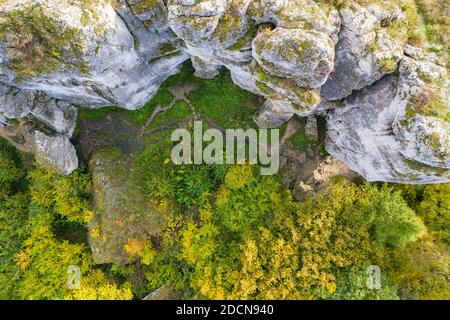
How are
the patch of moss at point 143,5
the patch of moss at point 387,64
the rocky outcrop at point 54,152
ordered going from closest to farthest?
the patch of moss at point 387,64 < the patch of moss at point 143,5 < the rocky outcrop at point 54,152

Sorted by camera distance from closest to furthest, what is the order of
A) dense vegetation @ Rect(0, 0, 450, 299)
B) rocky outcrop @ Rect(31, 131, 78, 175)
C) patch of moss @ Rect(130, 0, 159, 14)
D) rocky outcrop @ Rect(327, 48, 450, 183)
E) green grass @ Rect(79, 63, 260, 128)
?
1. rocky outcrop @ Rect(327, 48, 450, 183)
2. patch of moss @ Rect(130, 0, 159, 14)
3. dense vegetation @ Rect(0, 0, 450, 299)
4. rocky outcrop @ Rect(31, 131, 78, 175)
5. green grass @ Rect(79, 63, 260, 128)

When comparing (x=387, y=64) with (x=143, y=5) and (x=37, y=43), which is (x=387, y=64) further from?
(x=37, y=43)

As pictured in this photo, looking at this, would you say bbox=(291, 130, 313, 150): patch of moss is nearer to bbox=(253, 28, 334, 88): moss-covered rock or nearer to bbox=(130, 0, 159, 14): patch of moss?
bbox=(253, 28, 334, 88): moss-covered rock

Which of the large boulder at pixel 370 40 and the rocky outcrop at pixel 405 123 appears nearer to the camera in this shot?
the large boulder at pixel 370 40

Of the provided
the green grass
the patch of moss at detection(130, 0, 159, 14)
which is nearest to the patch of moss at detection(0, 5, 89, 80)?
the patch of moss at detection(130, 0, 159, 14)

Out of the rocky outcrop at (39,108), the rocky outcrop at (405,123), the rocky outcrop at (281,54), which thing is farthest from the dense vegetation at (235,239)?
the rocky outcrop at (39,108)

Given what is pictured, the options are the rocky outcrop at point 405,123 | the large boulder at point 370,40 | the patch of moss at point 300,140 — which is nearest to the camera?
the large boulder at point 370,40

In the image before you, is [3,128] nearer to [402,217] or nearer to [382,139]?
[382,139]

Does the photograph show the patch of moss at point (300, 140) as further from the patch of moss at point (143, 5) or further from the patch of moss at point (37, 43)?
the patch of moss at point (37, 43)

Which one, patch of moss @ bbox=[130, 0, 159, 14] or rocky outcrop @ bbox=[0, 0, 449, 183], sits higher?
patch of moss @ bbox=[130, 0, 159, 14]

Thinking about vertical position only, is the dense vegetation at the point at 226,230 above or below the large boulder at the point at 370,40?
below

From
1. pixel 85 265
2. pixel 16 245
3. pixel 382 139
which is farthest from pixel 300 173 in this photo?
pixel 16 245
